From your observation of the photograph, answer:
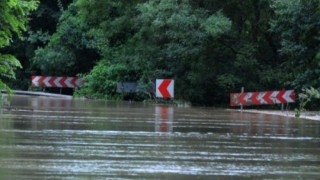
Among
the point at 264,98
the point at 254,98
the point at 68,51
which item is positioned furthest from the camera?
the point at 68,51

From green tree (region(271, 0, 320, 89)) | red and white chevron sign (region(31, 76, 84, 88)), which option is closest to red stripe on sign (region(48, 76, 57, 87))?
red and white chevron sign (region(31, 76, 84, 88))

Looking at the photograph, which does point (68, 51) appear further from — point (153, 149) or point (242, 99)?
point (153, 149)

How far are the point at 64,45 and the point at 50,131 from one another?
28641 millimetres

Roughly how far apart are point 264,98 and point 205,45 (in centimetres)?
470

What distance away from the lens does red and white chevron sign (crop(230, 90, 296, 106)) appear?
2452cm

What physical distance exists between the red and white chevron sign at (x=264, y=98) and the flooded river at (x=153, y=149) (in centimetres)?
833

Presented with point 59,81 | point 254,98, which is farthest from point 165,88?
point 59,81

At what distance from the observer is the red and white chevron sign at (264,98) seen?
2452 cm

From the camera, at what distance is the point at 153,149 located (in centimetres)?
1053

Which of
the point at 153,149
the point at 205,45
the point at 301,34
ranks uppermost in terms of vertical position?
the point at 301,34

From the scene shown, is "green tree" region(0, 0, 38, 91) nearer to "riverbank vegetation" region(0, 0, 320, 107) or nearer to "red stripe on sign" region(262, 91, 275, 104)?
"red stripe on sign" region(262, 91, 275, 104)

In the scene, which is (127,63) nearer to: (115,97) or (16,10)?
(115,97)

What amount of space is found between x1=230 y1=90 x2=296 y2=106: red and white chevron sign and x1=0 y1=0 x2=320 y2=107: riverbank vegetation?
5.52 ft

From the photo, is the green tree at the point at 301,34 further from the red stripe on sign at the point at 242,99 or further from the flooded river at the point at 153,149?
the flooded river at the point at 153,149
